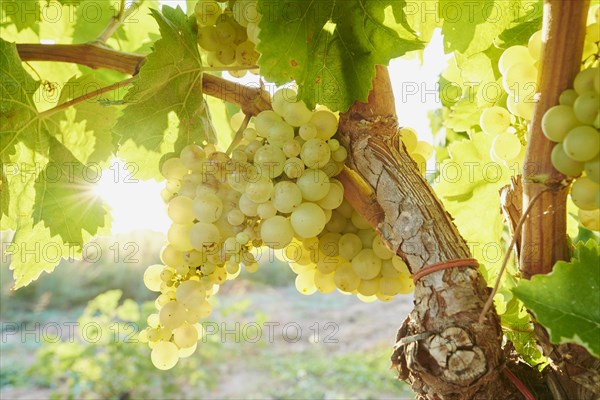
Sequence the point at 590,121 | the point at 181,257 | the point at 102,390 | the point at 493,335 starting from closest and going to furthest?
the point at 590,121 < the point at 493,335 < the point at 181,257 < the point at 102,390

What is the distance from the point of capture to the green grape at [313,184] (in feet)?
2.03

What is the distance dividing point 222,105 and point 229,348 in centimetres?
426

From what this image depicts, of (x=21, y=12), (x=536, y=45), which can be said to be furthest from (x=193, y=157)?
(x=21, y=12)

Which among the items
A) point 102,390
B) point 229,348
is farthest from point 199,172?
point 229,348

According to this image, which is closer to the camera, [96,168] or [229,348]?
[96,168]

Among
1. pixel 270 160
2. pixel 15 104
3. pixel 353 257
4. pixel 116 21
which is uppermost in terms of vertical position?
pixel 116 21

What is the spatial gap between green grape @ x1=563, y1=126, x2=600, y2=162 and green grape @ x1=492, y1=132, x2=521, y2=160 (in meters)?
0.16

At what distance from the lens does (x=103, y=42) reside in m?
0.83

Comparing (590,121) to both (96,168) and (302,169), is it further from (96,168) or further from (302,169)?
(96,168)

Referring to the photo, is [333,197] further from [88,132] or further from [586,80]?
[88,132]

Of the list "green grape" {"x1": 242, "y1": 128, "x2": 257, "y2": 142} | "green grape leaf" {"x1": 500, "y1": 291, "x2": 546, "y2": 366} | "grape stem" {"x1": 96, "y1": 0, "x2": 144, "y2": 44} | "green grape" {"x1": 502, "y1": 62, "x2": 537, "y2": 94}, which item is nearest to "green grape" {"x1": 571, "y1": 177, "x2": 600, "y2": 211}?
"green grape" {"x1": 502, "y1": 62, "x2": 537, "y2": 94}

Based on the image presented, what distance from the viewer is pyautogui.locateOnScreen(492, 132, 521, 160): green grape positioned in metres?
0.61

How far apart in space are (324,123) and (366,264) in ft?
0.54

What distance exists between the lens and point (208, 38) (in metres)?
0.75
